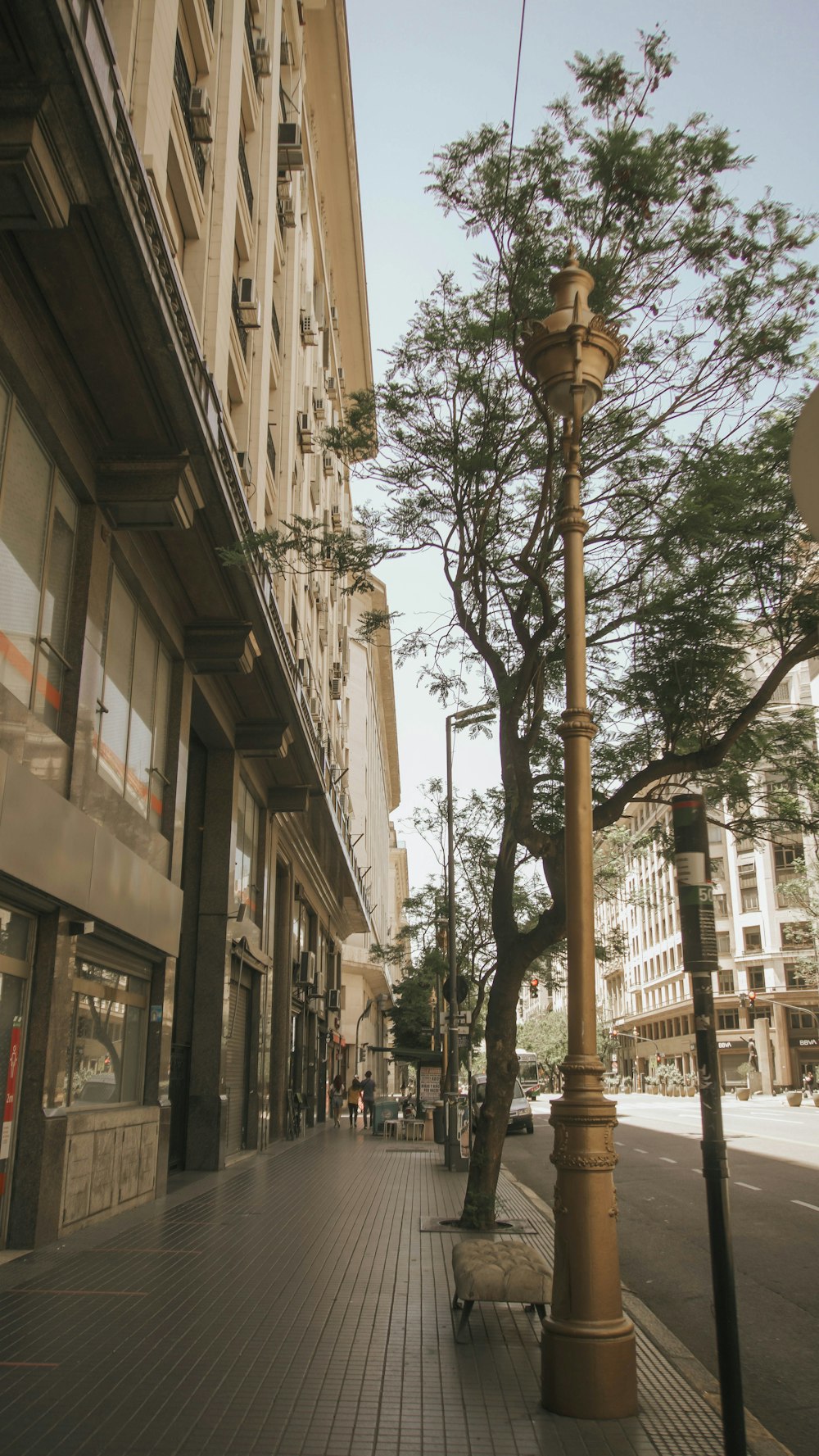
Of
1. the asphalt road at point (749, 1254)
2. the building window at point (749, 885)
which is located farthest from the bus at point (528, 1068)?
the asphalt road at point (749, 1254)

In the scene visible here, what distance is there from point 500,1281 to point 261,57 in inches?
847

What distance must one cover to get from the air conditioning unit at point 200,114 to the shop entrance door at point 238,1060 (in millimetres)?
13346

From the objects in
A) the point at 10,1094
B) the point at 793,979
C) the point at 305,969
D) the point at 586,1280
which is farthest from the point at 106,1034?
the point at 793,979

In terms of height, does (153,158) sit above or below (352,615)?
below

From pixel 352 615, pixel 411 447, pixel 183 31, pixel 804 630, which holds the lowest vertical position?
pixel 804 630

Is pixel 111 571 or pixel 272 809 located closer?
pixel 111 571

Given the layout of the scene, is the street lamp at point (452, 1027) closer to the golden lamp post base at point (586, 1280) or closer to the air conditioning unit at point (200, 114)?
the air conditioning unit at point (200, 114)

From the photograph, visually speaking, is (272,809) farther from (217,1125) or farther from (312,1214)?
(312,1214)

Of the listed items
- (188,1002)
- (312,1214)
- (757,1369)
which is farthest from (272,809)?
(757,1369)

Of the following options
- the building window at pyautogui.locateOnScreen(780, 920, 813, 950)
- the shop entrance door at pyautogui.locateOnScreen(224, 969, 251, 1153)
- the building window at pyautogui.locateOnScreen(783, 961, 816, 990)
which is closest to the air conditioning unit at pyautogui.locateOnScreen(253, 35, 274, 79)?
the shop entrance door at pyautogui.locateOnScreen(224, 969, 251, 1153)

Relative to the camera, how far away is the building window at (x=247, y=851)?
2045cm

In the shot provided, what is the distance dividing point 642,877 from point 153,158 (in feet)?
279

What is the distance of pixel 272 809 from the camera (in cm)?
2408

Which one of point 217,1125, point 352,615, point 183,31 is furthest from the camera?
point 352,615
